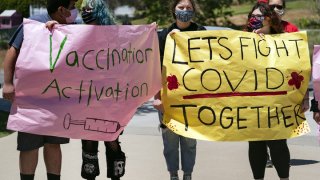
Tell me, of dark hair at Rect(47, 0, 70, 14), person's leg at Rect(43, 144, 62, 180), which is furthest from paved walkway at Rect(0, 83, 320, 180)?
dark hair at Rect(47, 0, 70, 14)

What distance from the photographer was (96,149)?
229 inches

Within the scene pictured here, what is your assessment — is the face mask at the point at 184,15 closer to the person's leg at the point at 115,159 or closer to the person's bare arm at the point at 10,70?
the person's leg at the point at 115,159

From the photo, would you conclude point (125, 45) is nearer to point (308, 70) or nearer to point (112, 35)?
point (112, 35)

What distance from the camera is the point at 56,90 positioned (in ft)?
17.3

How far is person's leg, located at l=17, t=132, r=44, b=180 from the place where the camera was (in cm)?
535

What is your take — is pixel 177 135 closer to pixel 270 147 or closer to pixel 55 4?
pixel 270 147

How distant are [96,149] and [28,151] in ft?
2.06

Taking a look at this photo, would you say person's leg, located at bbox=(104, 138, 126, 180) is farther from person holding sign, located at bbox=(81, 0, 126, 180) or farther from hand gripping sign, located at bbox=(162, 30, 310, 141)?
hand gripping sign, located at bbox=(162, 30, 310, 141)

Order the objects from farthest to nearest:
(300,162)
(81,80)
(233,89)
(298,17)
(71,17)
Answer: (298,17)
(300,162)
(233,89)
(71,17)
(81,80)

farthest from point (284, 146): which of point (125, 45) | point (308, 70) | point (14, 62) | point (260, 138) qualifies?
point (14, 62)

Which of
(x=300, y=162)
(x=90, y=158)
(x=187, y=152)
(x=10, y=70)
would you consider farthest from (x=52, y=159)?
(x=300, y=162)

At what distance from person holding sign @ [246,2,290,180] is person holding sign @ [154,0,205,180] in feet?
1.66

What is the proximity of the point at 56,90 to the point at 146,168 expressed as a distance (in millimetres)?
Result: 2144

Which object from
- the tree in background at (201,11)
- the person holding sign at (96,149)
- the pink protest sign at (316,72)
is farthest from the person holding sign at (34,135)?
the tree in background at (201,11)
